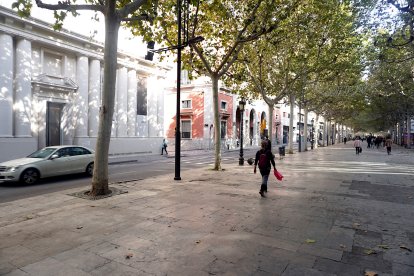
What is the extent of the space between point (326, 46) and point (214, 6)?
12011mm

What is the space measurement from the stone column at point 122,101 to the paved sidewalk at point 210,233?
15.8m

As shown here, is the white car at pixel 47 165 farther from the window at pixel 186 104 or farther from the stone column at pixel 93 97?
the window at pixel 186 104

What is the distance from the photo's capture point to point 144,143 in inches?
1028

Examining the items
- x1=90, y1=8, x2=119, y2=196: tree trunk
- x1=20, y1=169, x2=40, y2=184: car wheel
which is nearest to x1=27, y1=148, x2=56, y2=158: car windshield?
x1=20, y1=169, x2=40, y2=184: car wheel

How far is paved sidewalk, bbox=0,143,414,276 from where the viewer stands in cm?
394

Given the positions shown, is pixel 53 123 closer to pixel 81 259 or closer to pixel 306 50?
pixel 306 50

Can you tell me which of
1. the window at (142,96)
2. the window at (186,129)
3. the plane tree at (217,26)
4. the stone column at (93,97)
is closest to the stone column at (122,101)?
the window at (142,96)

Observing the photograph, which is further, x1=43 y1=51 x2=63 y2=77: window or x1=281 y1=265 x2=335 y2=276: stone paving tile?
x1=43 y1=51 x2=63 y2=77: window

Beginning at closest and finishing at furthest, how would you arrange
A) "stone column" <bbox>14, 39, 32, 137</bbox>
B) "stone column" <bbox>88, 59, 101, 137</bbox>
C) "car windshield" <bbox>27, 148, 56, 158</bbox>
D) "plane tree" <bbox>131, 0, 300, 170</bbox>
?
"car windshield" <bbox>27, 148, 56, 158</bbox> → "plane tree" <bbox>131, 0, 300, 170</bbox> → "stone column" <bbox>14, 39, 32, 137</bbox> → "stone column" <bbox>88, 59, 101, 137</bbox>

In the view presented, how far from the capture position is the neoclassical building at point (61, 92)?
1659 centimetres

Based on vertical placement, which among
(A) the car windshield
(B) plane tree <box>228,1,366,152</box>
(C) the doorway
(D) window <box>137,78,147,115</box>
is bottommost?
(A) the car windshield

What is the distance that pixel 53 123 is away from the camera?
64.6 feet

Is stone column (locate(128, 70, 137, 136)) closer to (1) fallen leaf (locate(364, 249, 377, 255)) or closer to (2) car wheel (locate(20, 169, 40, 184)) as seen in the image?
(2) car wheel (locate(20, 169, 40, 184))

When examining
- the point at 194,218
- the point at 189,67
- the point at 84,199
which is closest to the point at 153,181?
the point at 84,199
